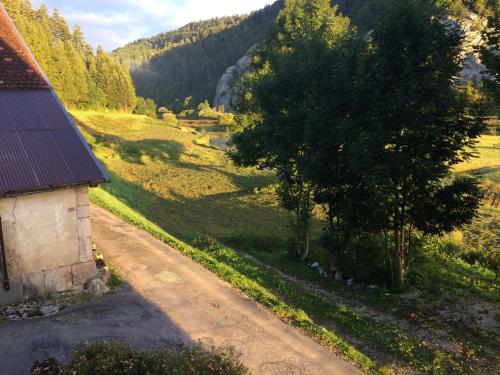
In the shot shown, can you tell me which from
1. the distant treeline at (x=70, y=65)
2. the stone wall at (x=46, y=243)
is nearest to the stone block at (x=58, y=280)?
the stone wall at (x=46, y=243)

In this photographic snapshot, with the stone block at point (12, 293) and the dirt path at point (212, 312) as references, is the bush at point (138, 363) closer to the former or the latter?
the dirt path at point (212, 312)

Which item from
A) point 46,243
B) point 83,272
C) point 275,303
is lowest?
point 275,303

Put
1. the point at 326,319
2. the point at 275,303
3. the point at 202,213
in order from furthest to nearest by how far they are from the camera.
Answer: the point at 202,213 → the point at 326,319 → the point at 275,303

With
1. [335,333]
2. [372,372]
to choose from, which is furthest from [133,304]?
[372,372]

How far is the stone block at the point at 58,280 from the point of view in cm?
1203

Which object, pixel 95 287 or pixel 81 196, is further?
pixel 95 287

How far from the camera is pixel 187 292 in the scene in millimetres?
13383

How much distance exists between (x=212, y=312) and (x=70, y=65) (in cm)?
9196

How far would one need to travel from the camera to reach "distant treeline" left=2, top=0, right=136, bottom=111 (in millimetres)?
78438

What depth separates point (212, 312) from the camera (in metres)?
12.2

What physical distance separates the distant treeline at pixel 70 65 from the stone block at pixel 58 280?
72.1 metres

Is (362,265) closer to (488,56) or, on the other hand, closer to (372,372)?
(372,372)

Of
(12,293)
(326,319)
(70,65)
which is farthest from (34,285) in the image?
(70,65)

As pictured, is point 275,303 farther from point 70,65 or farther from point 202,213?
point 70,65
